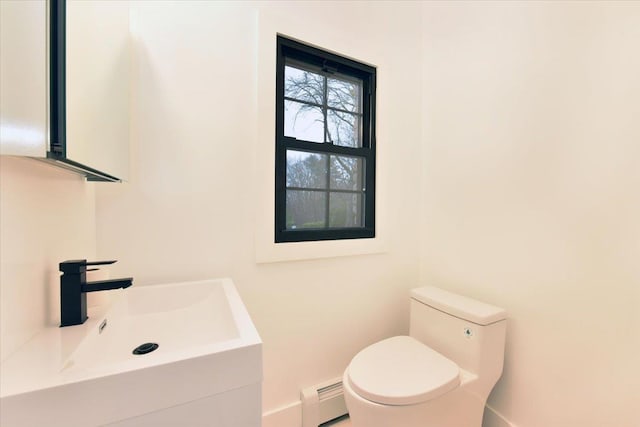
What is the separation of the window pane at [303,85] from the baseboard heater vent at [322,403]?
1.59 m

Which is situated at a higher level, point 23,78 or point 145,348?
point 23,78

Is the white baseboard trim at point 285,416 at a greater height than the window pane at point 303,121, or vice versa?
the window pane at point 303,121

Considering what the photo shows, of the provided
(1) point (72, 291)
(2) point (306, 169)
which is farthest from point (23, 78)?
(2) point (306, 169)

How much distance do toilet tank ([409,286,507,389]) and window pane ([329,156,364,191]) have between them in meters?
0.77

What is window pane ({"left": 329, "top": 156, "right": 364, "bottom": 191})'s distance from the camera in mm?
1554

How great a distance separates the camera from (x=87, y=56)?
Result: 0.64 m

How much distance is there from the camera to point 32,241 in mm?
583

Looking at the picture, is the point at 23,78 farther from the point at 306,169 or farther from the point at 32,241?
the point at 306,169

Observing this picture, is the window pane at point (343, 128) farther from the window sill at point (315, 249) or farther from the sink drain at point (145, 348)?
the sink drain at point (145, 348)

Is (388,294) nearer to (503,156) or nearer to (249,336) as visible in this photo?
(503,156)

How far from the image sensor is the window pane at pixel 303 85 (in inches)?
55.6

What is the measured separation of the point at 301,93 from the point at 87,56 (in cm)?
98

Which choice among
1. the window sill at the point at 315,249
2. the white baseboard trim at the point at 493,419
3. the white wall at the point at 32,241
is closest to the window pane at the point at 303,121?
the window sill at the point at 315,249

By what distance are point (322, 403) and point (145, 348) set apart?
3.40 ft
